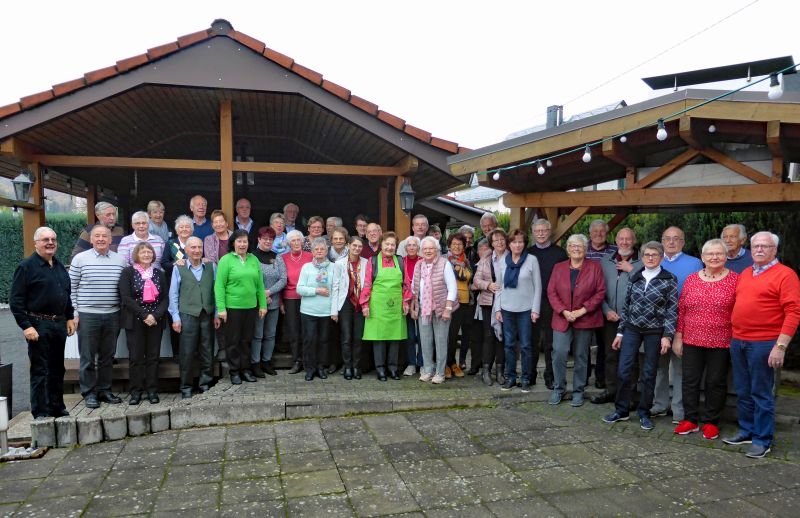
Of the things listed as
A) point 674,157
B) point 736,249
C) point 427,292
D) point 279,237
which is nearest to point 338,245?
point 279,237

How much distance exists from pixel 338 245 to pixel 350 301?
655 millimetres

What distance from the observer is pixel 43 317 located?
457 cm

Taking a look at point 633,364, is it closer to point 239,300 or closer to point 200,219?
point 239,300

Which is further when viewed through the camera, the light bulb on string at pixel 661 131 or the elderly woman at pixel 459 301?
the elderly woman at pixel 459 301

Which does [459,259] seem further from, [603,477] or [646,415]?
[603,477]

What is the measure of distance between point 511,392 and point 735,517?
2.48 metres

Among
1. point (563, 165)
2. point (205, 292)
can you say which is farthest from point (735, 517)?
point (205, 292)

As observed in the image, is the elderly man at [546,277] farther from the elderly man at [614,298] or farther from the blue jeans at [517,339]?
the elderly man at [614,298]

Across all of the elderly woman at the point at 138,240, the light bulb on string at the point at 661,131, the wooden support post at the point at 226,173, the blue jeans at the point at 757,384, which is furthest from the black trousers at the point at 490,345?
the elderly woman at the point at 138,240

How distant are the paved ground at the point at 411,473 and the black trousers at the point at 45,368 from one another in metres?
0.56

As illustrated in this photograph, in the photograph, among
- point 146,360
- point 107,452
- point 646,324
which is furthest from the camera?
point 146,360

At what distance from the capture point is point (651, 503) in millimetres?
3326

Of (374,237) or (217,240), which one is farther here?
(374,237)

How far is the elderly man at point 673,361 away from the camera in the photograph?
4.80 metres
